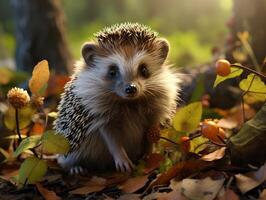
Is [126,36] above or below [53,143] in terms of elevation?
above

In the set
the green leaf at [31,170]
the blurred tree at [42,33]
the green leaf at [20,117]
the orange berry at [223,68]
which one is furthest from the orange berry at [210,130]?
the blurred tree at [42,33]

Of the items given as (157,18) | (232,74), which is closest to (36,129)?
(232,74)

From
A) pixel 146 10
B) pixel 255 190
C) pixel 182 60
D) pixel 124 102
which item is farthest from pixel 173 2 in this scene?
pixel 255 190

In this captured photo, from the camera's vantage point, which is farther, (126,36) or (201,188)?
(126,36)

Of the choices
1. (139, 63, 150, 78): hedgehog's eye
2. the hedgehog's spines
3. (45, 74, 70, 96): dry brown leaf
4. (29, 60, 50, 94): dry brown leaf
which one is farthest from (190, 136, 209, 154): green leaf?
(45, 74, 70, 96): dry brown leaf

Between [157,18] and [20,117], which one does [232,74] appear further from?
[157,18]

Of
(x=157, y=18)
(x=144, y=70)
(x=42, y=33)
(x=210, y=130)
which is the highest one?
(x=157, y=18)

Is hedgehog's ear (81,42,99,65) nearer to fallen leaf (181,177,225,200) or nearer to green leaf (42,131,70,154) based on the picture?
green leaf (42,131,70,154)

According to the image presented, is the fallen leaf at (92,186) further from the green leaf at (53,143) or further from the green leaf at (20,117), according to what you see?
the green leaf at (20,117)

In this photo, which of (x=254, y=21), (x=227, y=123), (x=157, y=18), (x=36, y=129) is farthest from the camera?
(x=157, y=18)
